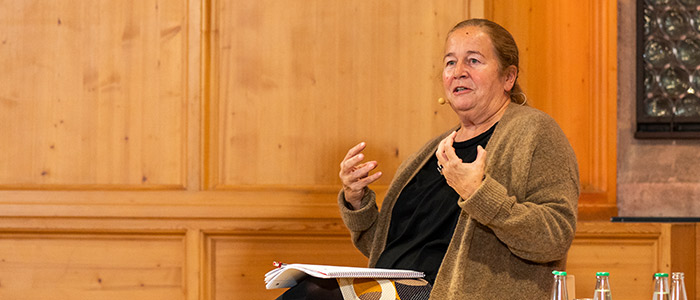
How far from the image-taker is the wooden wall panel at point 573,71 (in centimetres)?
335

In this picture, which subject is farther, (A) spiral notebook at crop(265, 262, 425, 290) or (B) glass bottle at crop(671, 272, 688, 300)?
(A) spiral notebook at crop(265, 262, 425, 290)

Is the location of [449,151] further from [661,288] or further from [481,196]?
[661,288]

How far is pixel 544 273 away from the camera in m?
2.00

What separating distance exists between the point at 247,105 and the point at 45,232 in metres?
1.04

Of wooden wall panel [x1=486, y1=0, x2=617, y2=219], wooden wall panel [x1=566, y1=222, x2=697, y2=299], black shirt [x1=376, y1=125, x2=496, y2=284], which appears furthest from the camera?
wooden wall panel [x1=486, y1=0, x2=617, y2=219]

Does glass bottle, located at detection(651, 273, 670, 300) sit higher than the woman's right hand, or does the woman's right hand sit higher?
the woman's right hand

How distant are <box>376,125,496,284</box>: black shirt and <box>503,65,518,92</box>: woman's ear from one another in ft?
0.46

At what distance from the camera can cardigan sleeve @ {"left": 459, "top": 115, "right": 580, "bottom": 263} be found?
1811 mm

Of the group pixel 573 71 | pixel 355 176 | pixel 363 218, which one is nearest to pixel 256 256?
pixel 363 218

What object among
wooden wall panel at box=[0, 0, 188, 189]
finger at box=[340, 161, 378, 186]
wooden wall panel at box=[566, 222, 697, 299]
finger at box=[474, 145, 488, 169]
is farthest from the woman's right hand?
wooden wall panel at box=[566, 222, 697, 299]

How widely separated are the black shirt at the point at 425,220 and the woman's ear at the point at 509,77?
139mm

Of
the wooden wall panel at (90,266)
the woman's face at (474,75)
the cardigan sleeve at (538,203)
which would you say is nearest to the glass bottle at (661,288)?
the cardigan sleeve at (538,203)

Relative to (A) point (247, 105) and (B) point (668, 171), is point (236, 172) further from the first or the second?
(B) point (668, 171)

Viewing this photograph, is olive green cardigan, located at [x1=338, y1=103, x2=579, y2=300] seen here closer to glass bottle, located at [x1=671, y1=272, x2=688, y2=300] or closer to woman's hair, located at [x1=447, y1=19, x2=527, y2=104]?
woman's hair, located at [x1=447, y1=19, x2=527, y2=104]
